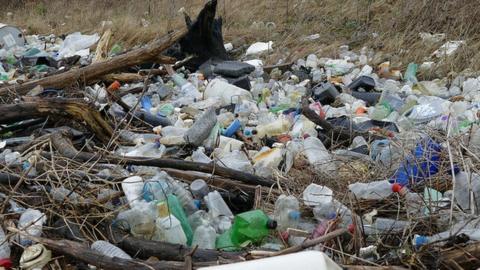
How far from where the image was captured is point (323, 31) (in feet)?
25.2

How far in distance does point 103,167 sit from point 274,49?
4545mm

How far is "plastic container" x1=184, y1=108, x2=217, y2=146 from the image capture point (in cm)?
384

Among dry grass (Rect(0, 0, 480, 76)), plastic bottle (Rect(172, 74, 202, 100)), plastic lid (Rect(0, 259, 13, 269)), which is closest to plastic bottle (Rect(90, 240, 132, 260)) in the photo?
plastic lid (Rect(0, 259, 13, 269))

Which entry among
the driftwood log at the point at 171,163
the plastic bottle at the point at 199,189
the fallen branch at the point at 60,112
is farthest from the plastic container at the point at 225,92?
the plastic bottle at the point at 199,189

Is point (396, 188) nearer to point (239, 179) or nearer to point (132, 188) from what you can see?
point (239, 179)

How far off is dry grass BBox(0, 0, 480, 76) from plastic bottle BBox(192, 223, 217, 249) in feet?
13.0

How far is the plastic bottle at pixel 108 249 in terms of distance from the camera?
2240mm

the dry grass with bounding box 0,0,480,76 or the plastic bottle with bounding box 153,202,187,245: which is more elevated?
the plastic bottle with bounding box 153,202,187,245

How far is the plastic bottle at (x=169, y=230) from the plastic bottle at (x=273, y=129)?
171 centimetres

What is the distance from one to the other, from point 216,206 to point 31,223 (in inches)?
31.6

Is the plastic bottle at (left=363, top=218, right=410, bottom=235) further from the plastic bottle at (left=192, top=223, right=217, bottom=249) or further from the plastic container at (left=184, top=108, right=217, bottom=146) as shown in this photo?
the plastic container at (left=184, top=108, right=217, bottom=146)

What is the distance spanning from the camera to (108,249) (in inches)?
89.3

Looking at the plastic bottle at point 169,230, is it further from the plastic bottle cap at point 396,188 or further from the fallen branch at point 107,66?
the fallen branch at point 107,66

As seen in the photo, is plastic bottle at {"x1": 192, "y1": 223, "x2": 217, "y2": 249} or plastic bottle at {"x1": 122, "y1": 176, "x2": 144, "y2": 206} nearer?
plastic bottle at {"x1": 192, "y1": 223, "x2": 217, "y2": 249}
